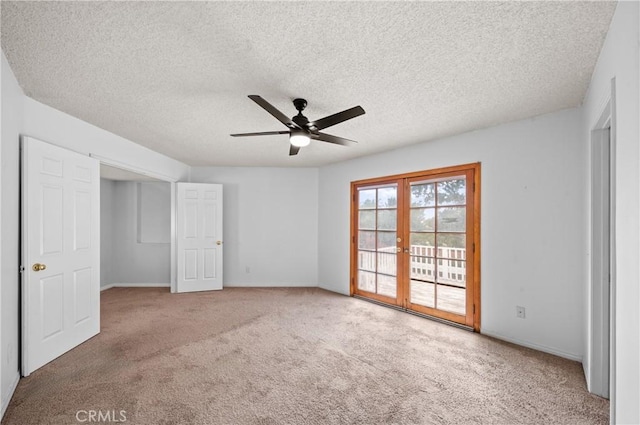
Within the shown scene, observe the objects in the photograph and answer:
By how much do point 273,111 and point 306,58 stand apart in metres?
0.47

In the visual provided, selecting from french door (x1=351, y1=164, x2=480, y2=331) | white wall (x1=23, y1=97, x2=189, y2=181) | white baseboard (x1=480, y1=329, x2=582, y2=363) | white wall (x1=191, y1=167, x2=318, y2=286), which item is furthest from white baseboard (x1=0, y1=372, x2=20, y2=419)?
white baseboard (x1=480, y1=329, x2=582, y2=363)

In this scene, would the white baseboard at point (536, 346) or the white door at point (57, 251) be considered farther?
the white baseboard at point (536, 346)

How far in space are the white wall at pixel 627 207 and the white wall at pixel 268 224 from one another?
4653mm

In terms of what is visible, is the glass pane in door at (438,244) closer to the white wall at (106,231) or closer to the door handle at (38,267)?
the door handle at (38,267)

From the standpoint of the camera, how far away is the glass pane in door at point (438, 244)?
3.71m

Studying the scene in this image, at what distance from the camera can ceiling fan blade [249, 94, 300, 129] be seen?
82.4 inches

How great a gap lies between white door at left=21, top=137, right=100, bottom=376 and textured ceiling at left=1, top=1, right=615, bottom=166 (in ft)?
2.05

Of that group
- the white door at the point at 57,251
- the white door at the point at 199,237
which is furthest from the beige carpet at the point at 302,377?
the white door at the point at 199,237

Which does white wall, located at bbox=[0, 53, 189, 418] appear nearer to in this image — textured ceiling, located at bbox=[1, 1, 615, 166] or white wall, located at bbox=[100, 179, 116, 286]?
textured ceiling, located at bbox=[1, 1, 615, 166]

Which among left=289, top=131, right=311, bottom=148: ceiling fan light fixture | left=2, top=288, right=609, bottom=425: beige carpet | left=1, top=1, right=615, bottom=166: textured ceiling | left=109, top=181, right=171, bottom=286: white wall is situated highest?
left=1, top=1, right=615, bottom=166: textured ceiling

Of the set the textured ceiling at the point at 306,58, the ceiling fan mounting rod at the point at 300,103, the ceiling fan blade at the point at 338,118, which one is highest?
the textured ceiling at the point at 306,58

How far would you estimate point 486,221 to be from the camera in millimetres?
3447

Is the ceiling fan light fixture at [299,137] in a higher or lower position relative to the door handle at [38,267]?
higher

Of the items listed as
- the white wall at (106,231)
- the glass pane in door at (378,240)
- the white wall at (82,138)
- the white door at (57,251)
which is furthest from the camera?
the white wall at (106,231)
